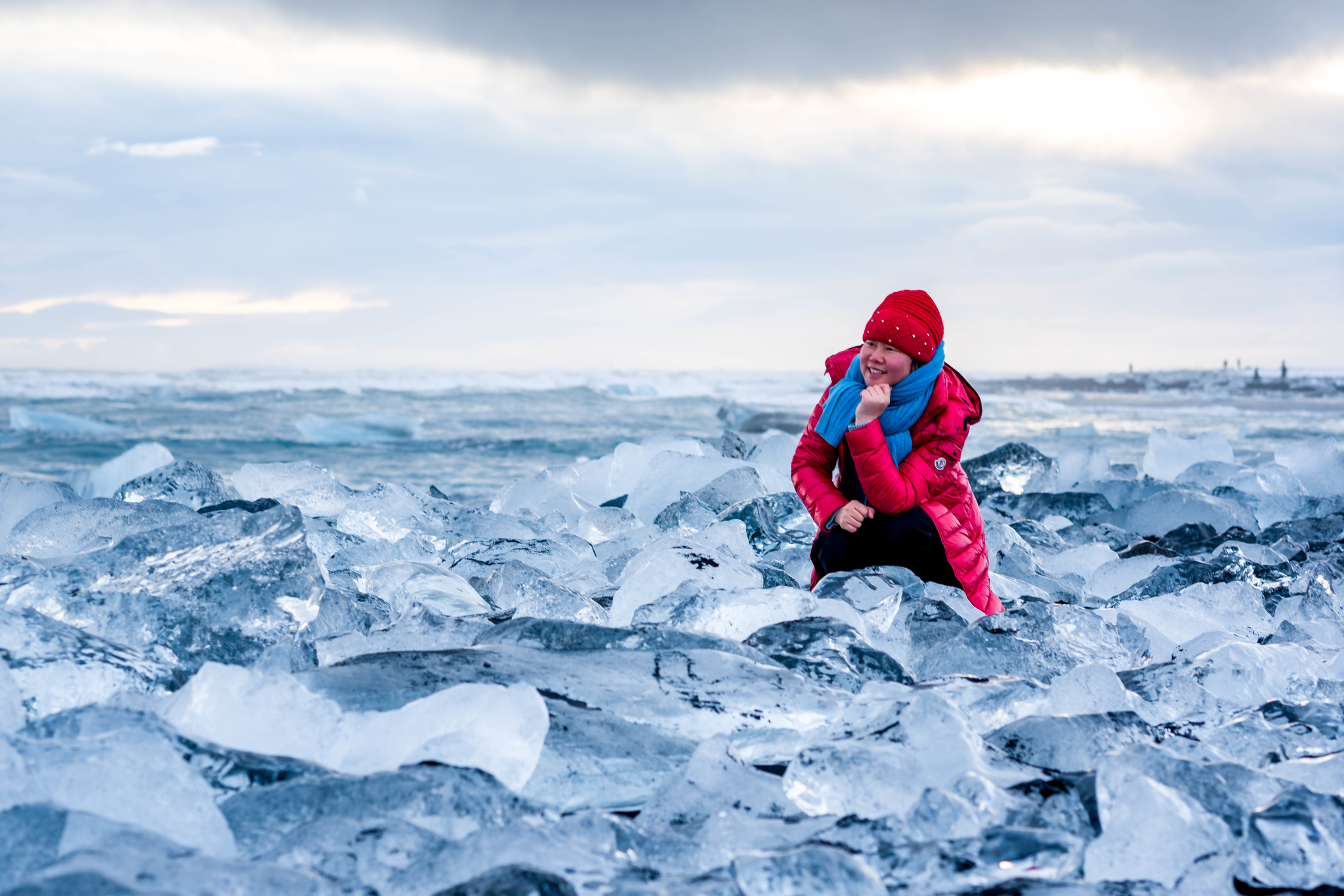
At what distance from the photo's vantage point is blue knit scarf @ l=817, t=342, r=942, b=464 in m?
2.31

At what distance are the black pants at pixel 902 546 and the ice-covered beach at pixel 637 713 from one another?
0.11m

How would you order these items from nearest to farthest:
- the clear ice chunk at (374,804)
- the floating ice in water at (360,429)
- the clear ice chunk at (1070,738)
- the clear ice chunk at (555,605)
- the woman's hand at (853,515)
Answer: the clear ice chunk at (374,804), the clear ice chunk at (1070,738), the clear ice chunk at (555,605), the woman's hand at (853,515), the floating ice in water at (360,429)

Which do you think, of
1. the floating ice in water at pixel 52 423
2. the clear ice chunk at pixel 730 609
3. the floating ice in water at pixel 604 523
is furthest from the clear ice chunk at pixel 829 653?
the floating ice in water at pixel 52 423

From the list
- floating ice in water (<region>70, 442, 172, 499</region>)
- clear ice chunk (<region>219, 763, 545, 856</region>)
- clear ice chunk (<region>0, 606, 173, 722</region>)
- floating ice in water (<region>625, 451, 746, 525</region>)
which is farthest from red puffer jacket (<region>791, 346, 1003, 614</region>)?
floating ice in water (<region>70, 442, 172, 499</region>)

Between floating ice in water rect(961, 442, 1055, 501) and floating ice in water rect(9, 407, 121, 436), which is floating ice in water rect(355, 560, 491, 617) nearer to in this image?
floating ice in water rect(961, 442, 1055, 501)

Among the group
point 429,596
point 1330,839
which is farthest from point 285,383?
point 1330,839

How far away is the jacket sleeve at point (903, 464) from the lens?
2.31m

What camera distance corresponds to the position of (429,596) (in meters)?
2.28

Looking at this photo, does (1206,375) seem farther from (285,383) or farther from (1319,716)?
(1319,716)

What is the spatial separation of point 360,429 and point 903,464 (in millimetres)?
11430

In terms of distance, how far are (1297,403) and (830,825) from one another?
21.8 metres

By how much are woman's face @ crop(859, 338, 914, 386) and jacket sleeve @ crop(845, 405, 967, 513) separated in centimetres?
12

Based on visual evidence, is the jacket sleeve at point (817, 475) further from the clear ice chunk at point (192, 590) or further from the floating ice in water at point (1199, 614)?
the clear ice chunk at point (192, 590)

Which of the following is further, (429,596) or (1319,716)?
(429,596)
